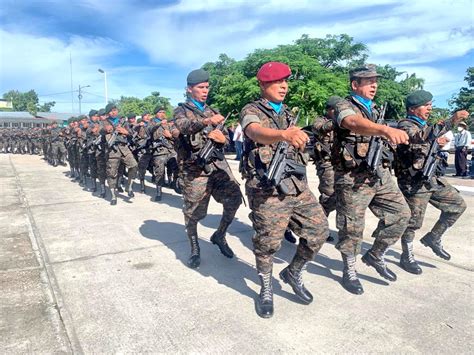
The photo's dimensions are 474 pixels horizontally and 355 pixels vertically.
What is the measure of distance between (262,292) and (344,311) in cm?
65

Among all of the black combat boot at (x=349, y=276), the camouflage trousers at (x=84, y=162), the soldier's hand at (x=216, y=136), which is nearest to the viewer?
the black combat boot at (x=349, y=276)

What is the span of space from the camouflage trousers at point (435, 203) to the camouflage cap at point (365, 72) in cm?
125

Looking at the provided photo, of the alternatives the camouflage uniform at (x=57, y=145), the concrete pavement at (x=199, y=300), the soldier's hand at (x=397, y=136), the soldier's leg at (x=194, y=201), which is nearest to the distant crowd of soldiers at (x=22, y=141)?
the camouflage uniform at (x=57, y=145)

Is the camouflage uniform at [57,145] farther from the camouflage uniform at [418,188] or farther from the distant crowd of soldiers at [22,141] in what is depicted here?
the camouflage uniform at [418,188]

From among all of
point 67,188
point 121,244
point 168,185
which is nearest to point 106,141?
point 168,185

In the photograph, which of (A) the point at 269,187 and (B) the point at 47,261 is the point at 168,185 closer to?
Answer: (B) the point at 47,261

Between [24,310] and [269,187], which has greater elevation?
[269,187]

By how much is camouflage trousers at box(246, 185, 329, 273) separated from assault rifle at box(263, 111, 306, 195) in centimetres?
13

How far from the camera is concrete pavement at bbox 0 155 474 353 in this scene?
8.54ft

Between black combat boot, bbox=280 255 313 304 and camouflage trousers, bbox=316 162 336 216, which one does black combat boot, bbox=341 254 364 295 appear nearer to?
black combat boot, bbox=280 255 313 304

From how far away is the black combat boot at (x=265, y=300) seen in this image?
2924 mm

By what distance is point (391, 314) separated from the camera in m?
2.94

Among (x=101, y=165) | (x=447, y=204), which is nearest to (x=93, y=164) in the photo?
(x=101, y=165)

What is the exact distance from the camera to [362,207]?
3.35m
